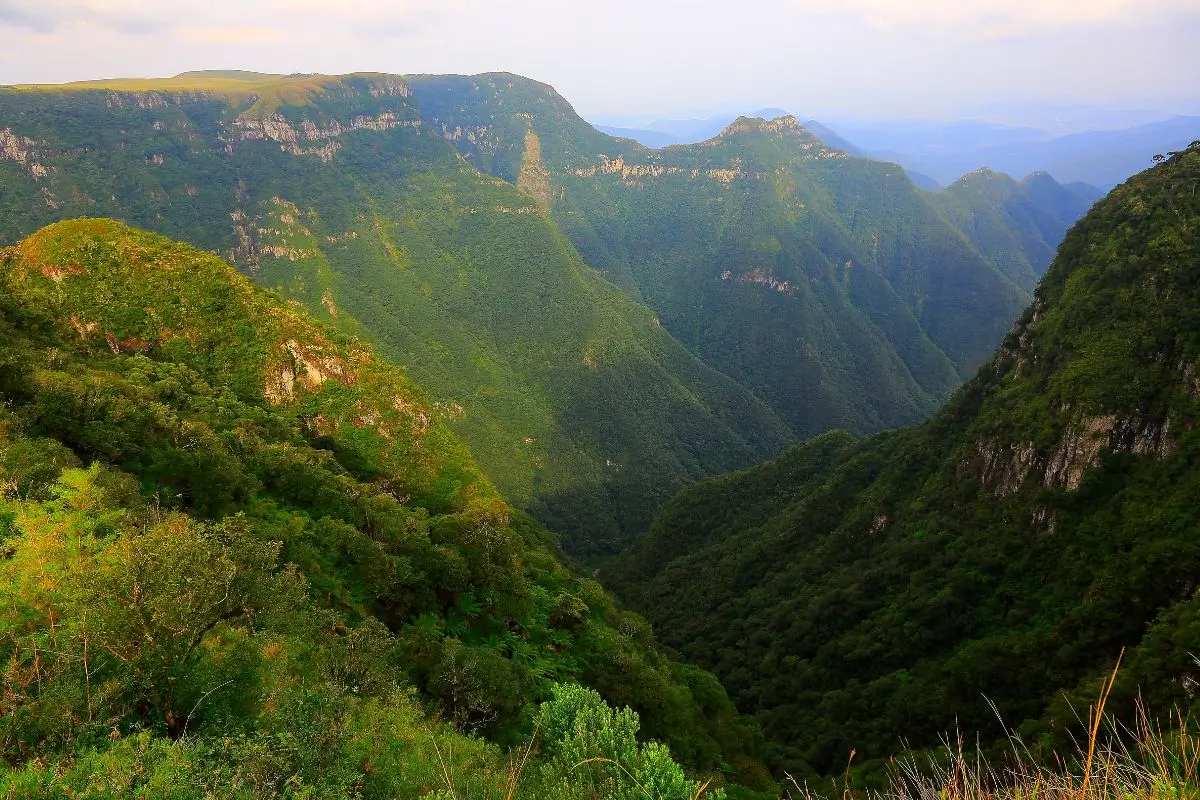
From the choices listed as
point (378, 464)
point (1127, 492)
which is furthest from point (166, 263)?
point (1127, 492)

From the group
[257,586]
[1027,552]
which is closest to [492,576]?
[257,586]

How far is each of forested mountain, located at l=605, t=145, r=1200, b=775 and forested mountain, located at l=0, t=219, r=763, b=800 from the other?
20921 mm

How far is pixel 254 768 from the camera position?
1269cm

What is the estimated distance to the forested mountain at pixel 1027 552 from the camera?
49.3 m

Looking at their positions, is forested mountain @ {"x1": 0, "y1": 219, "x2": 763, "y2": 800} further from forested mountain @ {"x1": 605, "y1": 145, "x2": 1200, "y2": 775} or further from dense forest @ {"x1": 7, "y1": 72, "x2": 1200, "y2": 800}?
forested mountain @ {"x1": 605, "y1": 145, "x2": 1200, "y2": 775}

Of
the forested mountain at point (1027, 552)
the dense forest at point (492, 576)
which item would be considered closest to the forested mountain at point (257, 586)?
the dense forest at point (492, 576)

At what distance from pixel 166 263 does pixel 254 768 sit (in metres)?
65.5

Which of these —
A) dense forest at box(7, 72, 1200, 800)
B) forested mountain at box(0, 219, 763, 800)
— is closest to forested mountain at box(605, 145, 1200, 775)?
dense forest at box(7, 72, 1200, 800)

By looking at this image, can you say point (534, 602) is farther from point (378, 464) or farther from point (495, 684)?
point (378, 464)

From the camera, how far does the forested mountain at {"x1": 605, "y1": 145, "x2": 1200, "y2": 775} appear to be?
1940 inches

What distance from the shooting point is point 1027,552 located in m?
63.3

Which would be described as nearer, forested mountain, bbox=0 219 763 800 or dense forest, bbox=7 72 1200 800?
forested mountain, bbox=0 219 763 800

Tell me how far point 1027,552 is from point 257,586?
69.0 metres

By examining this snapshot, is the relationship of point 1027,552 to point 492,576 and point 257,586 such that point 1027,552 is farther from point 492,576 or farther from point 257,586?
point 257,586
